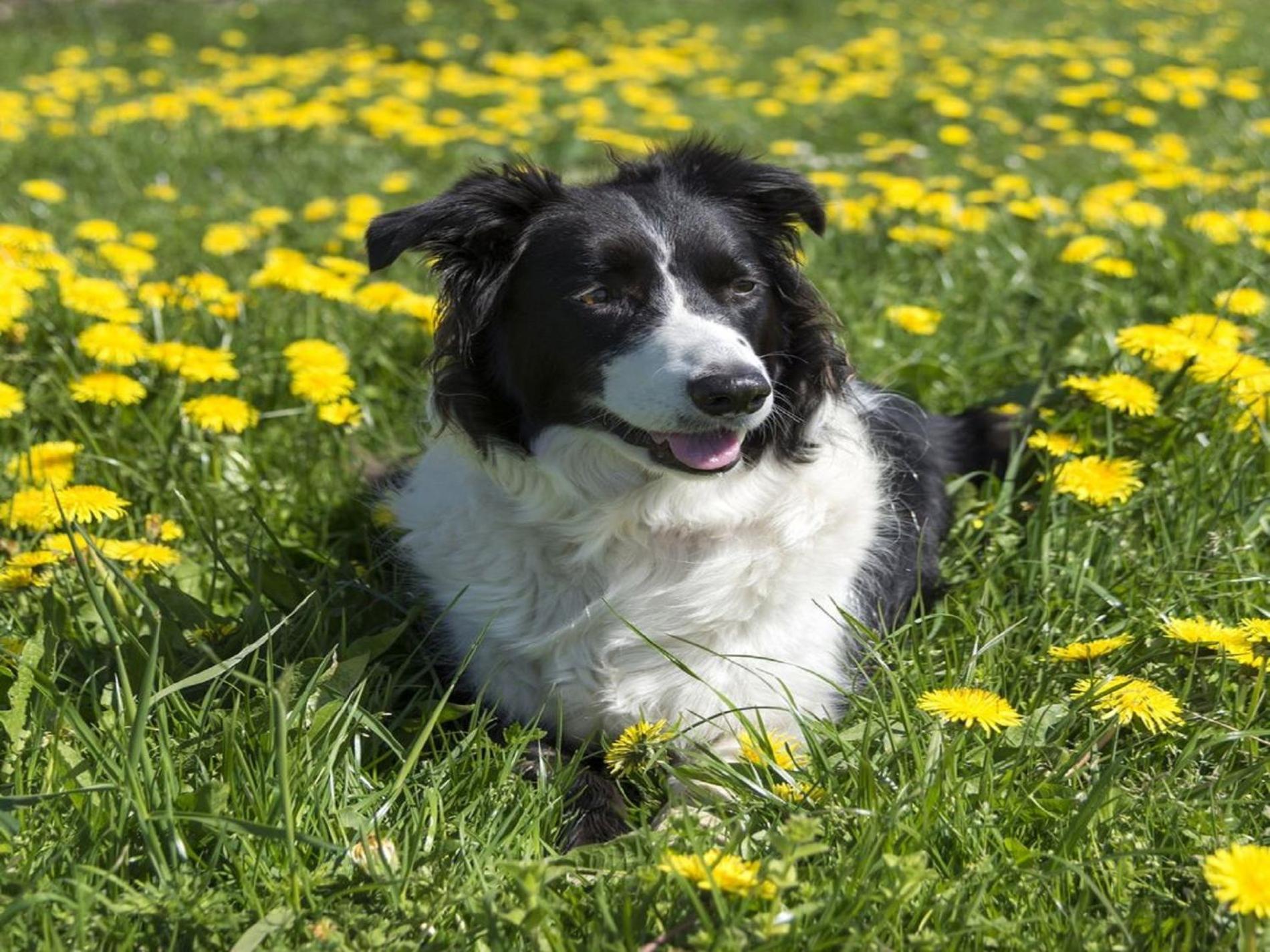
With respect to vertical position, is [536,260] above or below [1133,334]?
above

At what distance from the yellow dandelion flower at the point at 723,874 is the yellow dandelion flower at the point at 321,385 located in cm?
185

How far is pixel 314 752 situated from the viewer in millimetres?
2225

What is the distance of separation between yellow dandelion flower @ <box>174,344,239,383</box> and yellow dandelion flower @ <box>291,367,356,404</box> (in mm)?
188

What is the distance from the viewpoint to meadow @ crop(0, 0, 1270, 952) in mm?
A: 1933

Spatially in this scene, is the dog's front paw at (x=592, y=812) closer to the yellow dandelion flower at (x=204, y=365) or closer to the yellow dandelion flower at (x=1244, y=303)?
the yellow dandelion flower at (x=204, y=365)

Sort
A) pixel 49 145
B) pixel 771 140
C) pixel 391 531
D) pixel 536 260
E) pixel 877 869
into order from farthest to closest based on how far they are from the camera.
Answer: pixel 771 140 → pixel 49 145 → pixel 391 531 → pixel 536 260 → pixel 877 869

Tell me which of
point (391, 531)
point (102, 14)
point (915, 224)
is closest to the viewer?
point (391, 531)

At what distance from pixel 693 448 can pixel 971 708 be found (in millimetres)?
761

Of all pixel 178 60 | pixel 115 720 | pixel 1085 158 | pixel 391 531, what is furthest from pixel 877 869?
pixel 178 60

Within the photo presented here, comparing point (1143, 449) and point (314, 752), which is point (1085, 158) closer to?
point (1143, 449)

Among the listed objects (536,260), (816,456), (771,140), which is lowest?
(771,140)

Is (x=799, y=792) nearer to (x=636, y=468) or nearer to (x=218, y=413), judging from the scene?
(x=636, y=468)

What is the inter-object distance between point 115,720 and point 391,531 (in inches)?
39.2

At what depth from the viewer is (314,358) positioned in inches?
137
